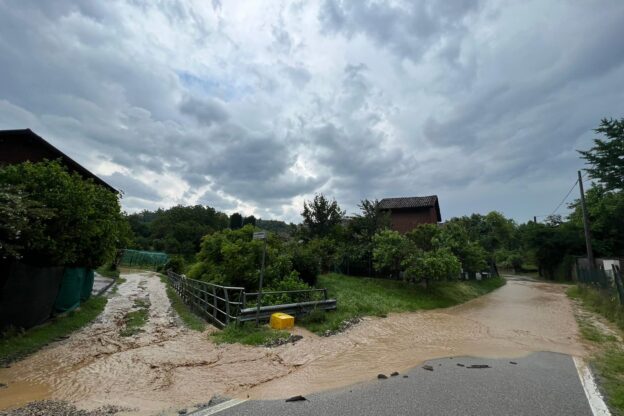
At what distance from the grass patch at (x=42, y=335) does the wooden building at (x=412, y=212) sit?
2646 cm

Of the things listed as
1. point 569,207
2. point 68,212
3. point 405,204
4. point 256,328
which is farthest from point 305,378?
point 569,207

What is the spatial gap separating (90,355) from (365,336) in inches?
264

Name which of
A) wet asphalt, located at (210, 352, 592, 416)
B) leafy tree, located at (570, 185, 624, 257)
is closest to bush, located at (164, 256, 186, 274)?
wet asphalt, located at (210, 352, 592, 416)

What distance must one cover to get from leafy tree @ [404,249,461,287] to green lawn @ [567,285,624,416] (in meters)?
5.46

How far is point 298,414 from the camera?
402 centimetres

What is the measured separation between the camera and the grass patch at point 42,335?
6.68 m

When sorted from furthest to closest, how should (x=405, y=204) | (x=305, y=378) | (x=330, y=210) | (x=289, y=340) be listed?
(x=405, y=204) < (x=330, y=210) < (x=289, y=340) < (x=305, y=378)

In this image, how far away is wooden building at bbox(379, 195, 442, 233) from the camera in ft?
108

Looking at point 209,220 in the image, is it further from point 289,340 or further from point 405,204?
point 289,340

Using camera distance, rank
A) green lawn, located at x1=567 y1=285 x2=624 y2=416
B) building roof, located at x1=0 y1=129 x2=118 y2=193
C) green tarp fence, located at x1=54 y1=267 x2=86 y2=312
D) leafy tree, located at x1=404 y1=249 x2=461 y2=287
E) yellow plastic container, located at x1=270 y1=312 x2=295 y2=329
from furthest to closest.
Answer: building roof, located at x1=0 y1=129 x2=118 y2=193 → leafy tree, located at x1=404 y1=249 x2=461 y2=287 → green tarp fence, located at x1=54 y1=267 x2=86 y2=312 → yellow plastic container, located at x1=270 y1=312 x2=295 y2=329 → green lawn, located at x1=567 y1=285 x2=624 y2=416

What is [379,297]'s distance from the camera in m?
15.4

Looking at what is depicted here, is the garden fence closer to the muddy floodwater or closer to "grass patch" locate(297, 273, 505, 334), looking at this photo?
the muddy floodwater

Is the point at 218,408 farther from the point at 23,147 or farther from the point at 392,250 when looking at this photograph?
the point at 23,147

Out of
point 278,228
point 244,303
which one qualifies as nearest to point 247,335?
point 244,303
